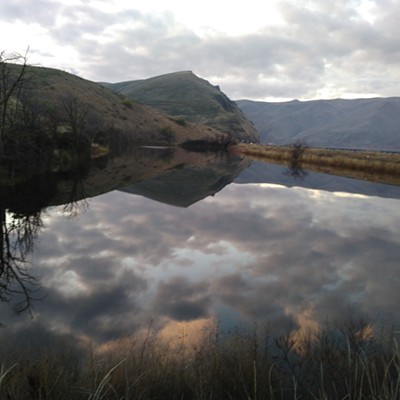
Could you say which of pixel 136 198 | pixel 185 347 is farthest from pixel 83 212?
pixel 185 347

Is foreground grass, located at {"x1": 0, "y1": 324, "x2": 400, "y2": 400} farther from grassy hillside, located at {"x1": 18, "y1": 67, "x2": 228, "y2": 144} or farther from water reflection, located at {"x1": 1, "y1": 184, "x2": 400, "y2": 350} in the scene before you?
grassy hillside, located at {"x1": 18, "y1": 67, "x2": 228, "y2": 144}

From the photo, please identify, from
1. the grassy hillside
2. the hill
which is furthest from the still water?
the grassy hillside

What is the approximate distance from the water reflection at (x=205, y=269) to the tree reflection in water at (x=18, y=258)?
58 centimetres

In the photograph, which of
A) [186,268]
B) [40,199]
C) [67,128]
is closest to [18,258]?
[186,268]

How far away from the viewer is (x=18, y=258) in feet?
54.8

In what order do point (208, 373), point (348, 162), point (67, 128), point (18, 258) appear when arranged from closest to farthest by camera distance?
point (208, 373), point (18, 258), point (67, 128), point (348, 162)

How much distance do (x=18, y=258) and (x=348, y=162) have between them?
77699 mm

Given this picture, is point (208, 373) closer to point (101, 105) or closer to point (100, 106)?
point (100, 106)

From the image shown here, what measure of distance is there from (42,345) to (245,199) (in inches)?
1253

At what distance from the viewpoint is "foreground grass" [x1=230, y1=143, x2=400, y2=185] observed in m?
68.9

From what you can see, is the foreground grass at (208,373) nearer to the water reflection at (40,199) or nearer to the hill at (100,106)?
the water reflection at (40,199)

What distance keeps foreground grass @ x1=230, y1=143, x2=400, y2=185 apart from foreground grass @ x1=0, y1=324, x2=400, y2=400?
54514 mm

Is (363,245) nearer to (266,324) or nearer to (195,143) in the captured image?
(266,324)

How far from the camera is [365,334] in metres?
11.1
